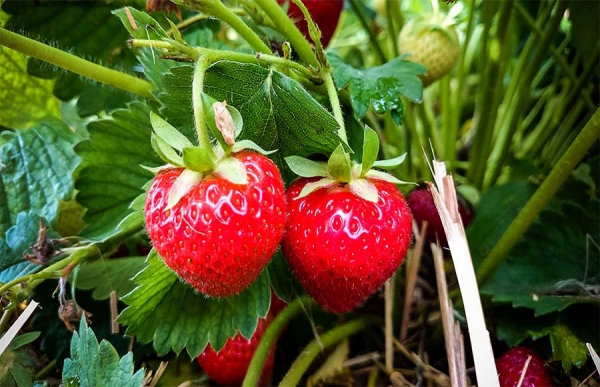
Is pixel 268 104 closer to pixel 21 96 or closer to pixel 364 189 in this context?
pixel 364 189

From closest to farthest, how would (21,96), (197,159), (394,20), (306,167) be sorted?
(197,159)
(306,167)
(21,96)
(394,20)

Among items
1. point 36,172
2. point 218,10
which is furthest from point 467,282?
point 36,172

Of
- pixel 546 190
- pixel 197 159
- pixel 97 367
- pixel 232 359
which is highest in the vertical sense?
pixel 197 159

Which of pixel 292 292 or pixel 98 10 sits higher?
pixel 98 10

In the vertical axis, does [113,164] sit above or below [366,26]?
below

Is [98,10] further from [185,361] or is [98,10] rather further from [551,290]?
[551,290]

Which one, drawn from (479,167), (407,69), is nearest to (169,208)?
(407,69)

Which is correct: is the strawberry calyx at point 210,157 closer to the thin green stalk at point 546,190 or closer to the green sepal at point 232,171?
the green sepal at point 232,171
